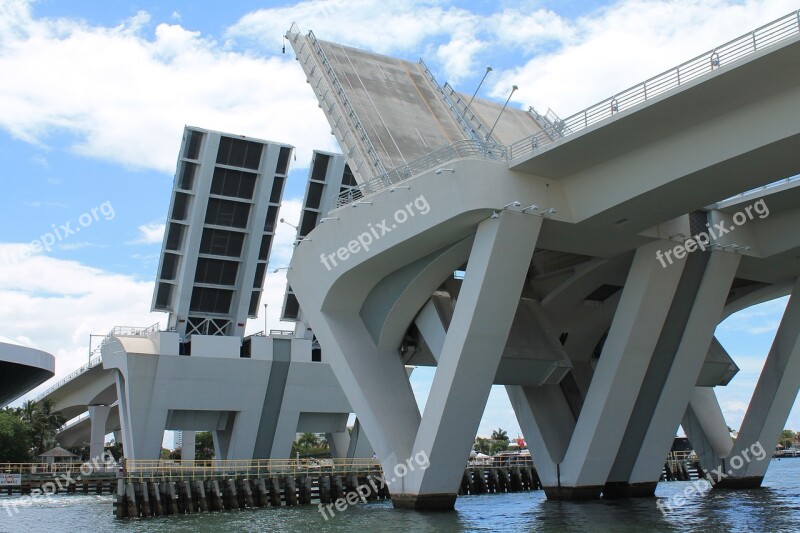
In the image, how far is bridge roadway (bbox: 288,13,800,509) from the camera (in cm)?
1927

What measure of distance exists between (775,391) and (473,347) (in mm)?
13911

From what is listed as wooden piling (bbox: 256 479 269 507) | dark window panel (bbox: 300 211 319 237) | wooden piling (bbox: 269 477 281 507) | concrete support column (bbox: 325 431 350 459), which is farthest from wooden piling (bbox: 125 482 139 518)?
concrete support column (bbox: 325 431 350 459)

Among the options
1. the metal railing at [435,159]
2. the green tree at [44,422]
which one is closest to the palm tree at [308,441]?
the green tree at [44,422]

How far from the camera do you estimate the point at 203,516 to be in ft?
83.6

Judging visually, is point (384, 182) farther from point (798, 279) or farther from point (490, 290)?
point (798, 279)

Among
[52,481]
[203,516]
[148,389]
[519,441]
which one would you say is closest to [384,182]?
[203,516]

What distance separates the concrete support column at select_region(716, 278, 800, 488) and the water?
187 cm

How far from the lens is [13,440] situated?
187ft

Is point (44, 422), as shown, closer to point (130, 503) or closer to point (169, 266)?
point (169, 266)

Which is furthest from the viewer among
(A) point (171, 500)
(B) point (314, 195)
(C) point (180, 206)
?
(B) point (314, 195)

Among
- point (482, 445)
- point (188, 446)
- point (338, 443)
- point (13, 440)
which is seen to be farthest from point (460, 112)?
point (482, 445)

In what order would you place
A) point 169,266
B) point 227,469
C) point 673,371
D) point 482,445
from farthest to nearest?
point 482,445 → point 169,266 → point 227,469 → point 673,371

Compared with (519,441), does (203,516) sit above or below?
below

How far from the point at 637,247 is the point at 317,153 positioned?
19.5 metres
